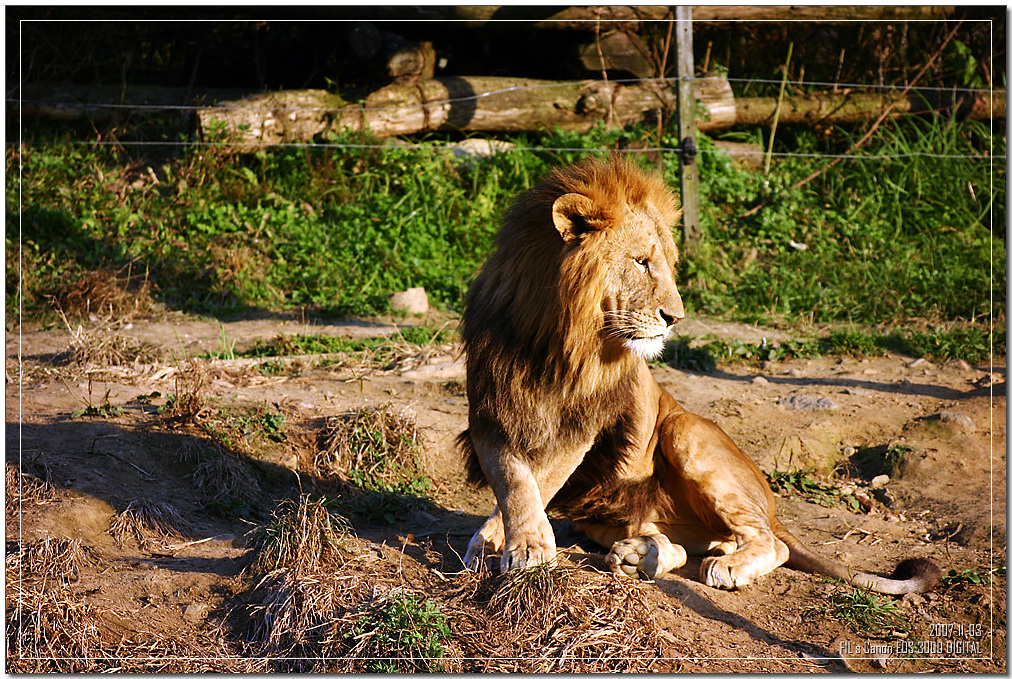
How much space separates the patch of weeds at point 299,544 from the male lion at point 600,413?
59 centimetres

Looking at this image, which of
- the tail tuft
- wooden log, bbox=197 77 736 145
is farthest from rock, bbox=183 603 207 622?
wooden log, bbox=197 77 736 145

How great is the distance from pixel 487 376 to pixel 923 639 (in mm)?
1952

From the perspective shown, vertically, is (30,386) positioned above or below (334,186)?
below

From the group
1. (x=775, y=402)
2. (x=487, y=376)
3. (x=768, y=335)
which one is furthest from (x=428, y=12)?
(x=487, y=376)

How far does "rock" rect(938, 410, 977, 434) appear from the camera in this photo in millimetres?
5168

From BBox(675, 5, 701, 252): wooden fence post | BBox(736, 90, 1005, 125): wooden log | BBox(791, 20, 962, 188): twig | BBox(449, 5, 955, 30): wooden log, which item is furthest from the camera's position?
BBox(736, 90, 1005, 125): wooden log

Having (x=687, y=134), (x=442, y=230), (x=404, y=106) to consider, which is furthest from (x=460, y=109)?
(x=687, y=134)

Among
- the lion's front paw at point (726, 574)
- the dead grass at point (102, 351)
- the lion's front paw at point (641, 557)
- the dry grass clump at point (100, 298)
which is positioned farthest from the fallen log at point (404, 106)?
the lion's front paw at point (726, 574)

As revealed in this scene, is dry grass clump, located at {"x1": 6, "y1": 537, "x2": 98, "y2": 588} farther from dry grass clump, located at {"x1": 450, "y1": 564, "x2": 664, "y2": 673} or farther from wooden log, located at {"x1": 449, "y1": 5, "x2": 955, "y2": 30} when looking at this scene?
wooden log, located at {"x1": 449, "y1": 5, "x2": 955, "y2": 30}

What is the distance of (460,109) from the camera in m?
8.67

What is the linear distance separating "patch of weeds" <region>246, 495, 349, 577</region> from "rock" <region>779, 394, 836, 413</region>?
3.26 m

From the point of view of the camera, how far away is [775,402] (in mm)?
5703

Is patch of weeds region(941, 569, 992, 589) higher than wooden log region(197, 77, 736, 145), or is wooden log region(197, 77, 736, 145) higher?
wooden log region(197, 77, 736, 145)

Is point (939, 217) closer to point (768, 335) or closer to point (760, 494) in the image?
point (768, 335)
